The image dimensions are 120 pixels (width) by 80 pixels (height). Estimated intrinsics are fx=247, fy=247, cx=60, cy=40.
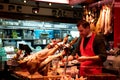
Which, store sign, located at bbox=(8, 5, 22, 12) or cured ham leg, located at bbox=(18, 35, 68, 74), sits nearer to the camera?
cured ham leg, located at bbox=(18, 35, 68, 74)

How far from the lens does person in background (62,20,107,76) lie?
3.19m

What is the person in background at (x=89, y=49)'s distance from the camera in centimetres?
319

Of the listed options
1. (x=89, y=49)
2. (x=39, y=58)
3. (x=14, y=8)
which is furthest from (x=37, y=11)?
(x=39, y=58)

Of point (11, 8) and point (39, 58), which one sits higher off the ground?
point (11, 8)

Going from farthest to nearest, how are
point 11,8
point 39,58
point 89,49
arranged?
1. point 11,8
2. point 89,49
3. point 39,58

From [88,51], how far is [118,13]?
2.02 metres

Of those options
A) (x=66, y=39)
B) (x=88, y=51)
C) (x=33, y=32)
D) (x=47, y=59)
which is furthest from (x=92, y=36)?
(x=33, y=32)

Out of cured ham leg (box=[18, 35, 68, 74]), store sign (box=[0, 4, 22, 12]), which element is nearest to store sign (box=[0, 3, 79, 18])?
store sign (box=[0, 4, 22, 12])

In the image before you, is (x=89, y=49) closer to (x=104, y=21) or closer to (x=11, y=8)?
(x=104, y=21)

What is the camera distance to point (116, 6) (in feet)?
17.0

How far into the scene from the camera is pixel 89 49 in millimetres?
3457

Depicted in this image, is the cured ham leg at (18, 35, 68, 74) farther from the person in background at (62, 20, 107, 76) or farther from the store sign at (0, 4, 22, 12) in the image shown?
the store sign at (0, 4, 22, 12)

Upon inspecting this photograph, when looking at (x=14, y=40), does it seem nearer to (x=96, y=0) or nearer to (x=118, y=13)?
(x=96, y=0)

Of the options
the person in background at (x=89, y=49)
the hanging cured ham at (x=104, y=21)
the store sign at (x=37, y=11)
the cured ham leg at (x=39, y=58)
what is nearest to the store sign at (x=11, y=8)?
the store sign at (x=37, y=11)
